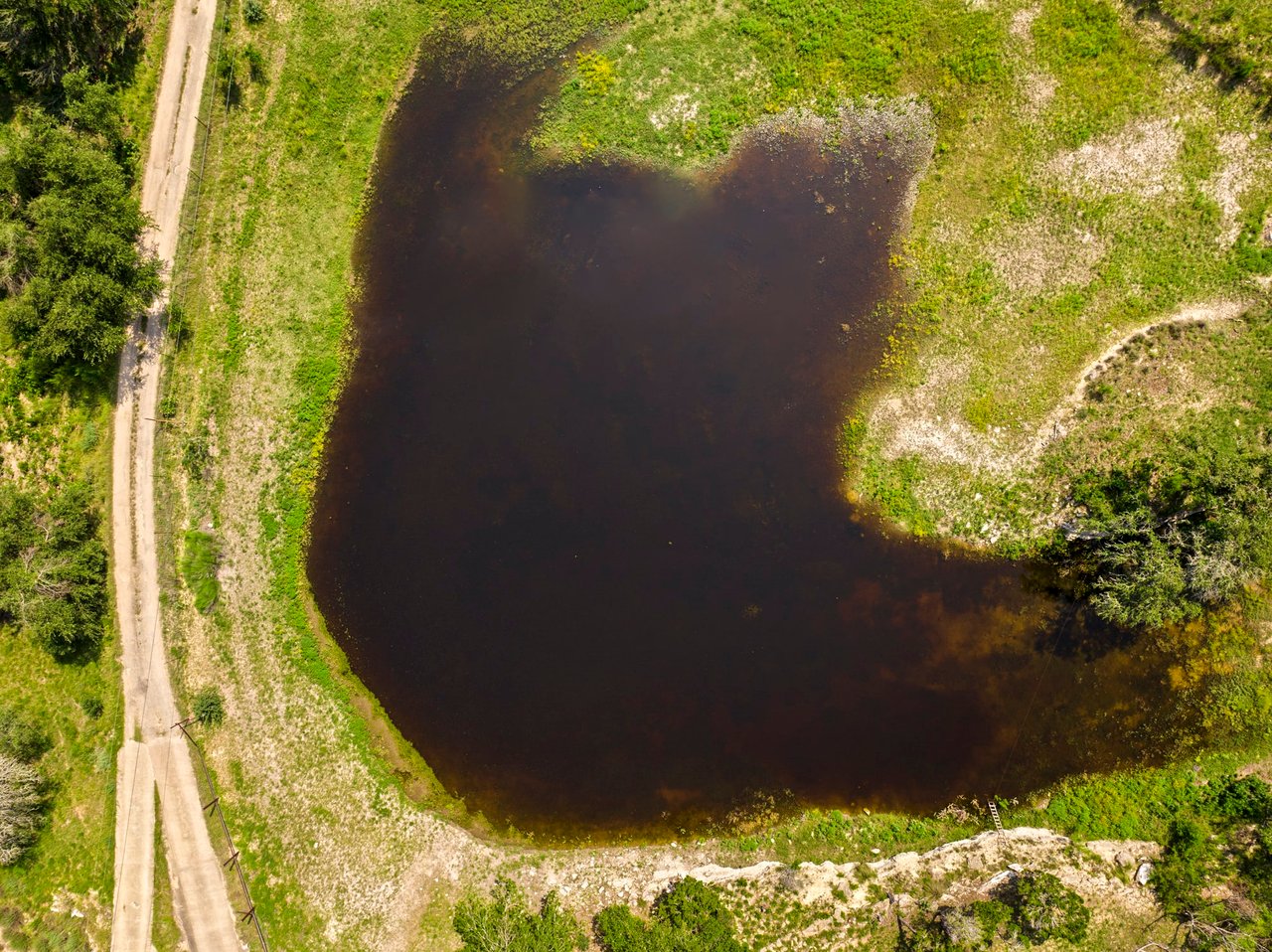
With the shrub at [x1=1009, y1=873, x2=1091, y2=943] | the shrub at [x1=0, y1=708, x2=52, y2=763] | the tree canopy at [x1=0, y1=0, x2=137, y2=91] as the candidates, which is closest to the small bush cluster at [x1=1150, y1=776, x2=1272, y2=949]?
the shrub at [x1=1009, y1=873, x2=1091, y2=943]

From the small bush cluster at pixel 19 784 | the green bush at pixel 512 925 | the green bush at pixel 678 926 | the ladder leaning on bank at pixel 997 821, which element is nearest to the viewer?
the green bush at pixel 512 925

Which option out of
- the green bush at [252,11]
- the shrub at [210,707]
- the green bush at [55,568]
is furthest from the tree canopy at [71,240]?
the shrub at [210,707]

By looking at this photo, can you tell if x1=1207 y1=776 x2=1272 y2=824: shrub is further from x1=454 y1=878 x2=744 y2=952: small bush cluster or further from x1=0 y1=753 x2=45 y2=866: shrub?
x1=0 y1=753 x2=45 y2=866: shrub

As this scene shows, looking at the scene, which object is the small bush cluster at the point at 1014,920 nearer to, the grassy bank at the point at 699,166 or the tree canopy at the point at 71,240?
the grassy bank at the point at 699,166

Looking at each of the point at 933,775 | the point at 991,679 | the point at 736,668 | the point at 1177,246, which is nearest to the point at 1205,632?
the point at 991,679

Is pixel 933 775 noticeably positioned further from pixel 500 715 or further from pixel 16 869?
pixel 16 869
